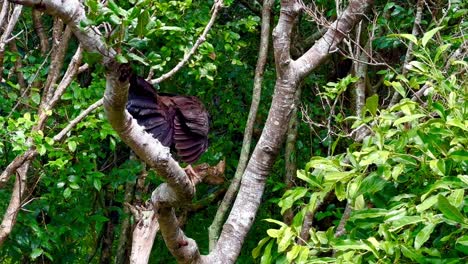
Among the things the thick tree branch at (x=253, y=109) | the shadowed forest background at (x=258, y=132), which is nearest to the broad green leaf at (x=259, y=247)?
the shadowed forest background at (x=258, y=132)

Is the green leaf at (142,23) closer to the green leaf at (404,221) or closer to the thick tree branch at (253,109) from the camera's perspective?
the green leaf at (404,221)

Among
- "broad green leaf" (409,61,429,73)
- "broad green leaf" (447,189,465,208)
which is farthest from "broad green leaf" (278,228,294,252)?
"broad green leaf" (409,61,429,73)

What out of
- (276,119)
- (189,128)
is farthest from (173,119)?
(276,119)

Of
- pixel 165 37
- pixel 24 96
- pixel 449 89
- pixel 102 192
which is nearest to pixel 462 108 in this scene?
pixel 449 89

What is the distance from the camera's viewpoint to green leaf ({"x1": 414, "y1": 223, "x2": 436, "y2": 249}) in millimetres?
1799

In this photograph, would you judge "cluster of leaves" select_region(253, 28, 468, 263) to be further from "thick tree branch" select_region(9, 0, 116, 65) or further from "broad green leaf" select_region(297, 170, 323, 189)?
"thick tree branch" select_region(9, 0, 116, 65)

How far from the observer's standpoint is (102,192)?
4840 millimetres

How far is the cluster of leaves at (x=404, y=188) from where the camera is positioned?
1.83 metres

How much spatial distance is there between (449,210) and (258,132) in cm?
315

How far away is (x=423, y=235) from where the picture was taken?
71.0 inches

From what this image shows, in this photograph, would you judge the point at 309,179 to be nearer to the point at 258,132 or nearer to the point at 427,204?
the point at 427,204

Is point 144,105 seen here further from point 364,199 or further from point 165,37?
point 165,37

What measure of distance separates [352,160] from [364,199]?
0.15 metres

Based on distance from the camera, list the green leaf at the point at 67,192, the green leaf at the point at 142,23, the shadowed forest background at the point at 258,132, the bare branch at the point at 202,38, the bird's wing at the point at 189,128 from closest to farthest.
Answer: the green leaf at the point at 142,23
the shadowed forest background at the point at 258,132
the bird's wing at the point at 189,128
the bare branch at the point at 202,38
the green leaf at the point at 67,192
